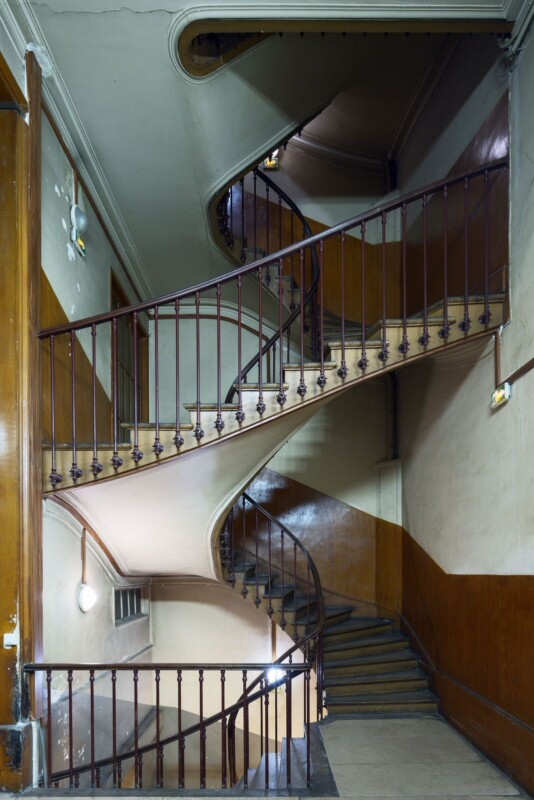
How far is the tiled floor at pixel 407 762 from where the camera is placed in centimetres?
331

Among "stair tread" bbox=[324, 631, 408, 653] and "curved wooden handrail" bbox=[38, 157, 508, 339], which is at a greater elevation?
"curved wooden handrail" bbox=[38, 157, 508, 339]

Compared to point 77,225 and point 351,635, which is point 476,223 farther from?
point 351,635

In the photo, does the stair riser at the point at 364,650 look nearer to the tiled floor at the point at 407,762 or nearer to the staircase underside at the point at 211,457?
the tiled floor at the point at 407,762

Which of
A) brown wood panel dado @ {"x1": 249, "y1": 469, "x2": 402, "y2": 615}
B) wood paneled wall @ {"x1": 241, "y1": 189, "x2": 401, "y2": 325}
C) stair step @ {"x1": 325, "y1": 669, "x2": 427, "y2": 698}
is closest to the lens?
stair step @ {"x1": 325, "y1": 669, "x2": 427, "y2": 698}

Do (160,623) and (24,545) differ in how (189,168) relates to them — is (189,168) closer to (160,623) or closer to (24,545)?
(24,545)

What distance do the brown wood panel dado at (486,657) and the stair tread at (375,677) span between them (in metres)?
0.21

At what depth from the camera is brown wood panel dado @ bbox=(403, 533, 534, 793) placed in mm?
3316

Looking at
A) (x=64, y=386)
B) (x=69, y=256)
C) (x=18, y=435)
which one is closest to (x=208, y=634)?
(x=64, y=386)

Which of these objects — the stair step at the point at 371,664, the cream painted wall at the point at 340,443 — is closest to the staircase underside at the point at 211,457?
the stair step at the point at 371,664

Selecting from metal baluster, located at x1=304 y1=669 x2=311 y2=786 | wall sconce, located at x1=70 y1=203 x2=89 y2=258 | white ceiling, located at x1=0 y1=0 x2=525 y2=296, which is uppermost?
white ceiling, located at x1=0 y1=0 x2=525 y2=296

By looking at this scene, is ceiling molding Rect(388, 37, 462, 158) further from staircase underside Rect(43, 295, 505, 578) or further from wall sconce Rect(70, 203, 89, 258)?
wall sconce Rect(70, 203, 89, 258)

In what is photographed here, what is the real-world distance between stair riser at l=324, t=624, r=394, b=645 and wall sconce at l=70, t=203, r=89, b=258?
14.4ft

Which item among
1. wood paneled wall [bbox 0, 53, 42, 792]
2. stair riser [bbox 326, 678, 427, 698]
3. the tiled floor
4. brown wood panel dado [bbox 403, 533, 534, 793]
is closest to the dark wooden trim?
wood paneled wall [bbox 0, 53, 42, 792]

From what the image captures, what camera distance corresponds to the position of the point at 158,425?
140 inches
